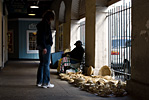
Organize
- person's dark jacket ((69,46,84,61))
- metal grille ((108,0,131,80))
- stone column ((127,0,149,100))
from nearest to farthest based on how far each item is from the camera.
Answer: stone column ((127,0,149,100))
metal grille ((108,0,131,80))
person's dark jacket ((69,46,84,61))

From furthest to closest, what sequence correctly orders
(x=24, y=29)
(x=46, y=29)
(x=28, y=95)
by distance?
(x=24, y=29) → (x=46, y=29) → (x=28, y=95)

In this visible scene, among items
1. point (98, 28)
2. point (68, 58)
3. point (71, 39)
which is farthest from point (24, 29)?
point (98, 28)

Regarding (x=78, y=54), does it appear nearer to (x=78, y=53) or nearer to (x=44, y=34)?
(x=78, y=53)

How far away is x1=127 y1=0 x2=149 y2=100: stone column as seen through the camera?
178 inches

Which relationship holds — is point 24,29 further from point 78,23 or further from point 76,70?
point 76,70

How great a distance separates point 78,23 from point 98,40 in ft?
12.7

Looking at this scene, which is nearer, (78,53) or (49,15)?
(49,15)

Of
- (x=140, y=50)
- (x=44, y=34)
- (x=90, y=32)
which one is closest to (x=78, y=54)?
(x=90, y=32)

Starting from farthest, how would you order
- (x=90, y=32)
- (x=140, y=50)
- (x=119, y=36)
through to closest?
(x=90, y=32) < (x=119, y=36) < (x=140, y=50)

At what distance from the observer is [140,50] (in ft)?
15.6

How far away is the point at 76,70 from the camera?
8.80 m

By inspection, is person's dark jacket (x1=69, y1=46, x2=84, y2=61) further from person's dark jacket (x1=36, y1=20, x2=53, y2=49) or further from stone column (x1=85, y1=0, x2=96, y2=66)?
person's dark jacket (x1=36, y1=20, x2=53, y2=49)

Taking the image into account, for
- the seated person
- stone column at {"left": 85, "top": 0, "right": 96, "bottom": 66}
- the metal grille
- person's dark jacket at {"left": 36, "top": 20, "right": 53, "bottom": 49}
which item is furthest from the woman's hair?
the seated person

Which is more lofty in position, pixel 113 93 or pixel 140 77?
pixel 140 77
